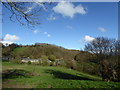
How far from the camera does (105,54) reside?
687 inches

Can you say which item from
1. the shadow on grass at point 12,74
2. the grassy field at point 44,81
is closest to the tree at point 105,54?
the grassy field at point 44,81

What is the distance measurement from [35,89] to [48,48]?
1543 inches

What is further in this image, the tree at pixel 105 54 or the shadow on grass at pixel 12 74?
the tree at pixel 105 54

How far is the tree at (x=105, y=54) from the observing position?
607 inches

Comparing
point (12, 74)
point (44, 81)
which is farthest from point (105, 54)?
point (12, 74)

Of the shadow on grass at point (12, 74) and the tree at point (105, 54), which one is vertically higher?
the tree at point (105, 54)

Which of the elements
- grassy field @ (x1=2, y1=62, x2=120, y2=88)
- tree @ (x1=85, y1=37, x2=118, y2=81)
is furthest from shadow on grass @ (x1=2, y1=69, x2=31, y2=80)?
tree @ (x1=85, y1=37, x2=118, y2=81)

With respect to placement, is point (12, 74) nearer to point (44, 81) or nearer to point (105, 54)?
point (44, 81)

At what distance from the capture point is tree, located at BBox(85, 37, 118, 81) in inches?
607

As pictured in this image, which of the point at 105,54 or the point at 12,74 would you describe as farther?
the point at 105,54

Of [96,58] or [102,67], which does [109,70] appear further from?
[96,58]

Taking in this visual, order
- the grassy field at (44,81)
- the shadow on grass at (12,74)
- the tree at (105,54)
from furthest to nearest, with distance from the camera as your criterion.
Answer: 1. the tree at (105,54)
2. the shadow on grass at (12,74)
3. the grassy field at (44,81)

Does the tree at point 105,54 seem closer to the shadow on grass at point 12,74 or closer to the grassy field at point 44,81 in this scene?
the grassy field at point 44,81

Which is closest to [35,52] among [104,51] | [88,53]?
[88,53]
